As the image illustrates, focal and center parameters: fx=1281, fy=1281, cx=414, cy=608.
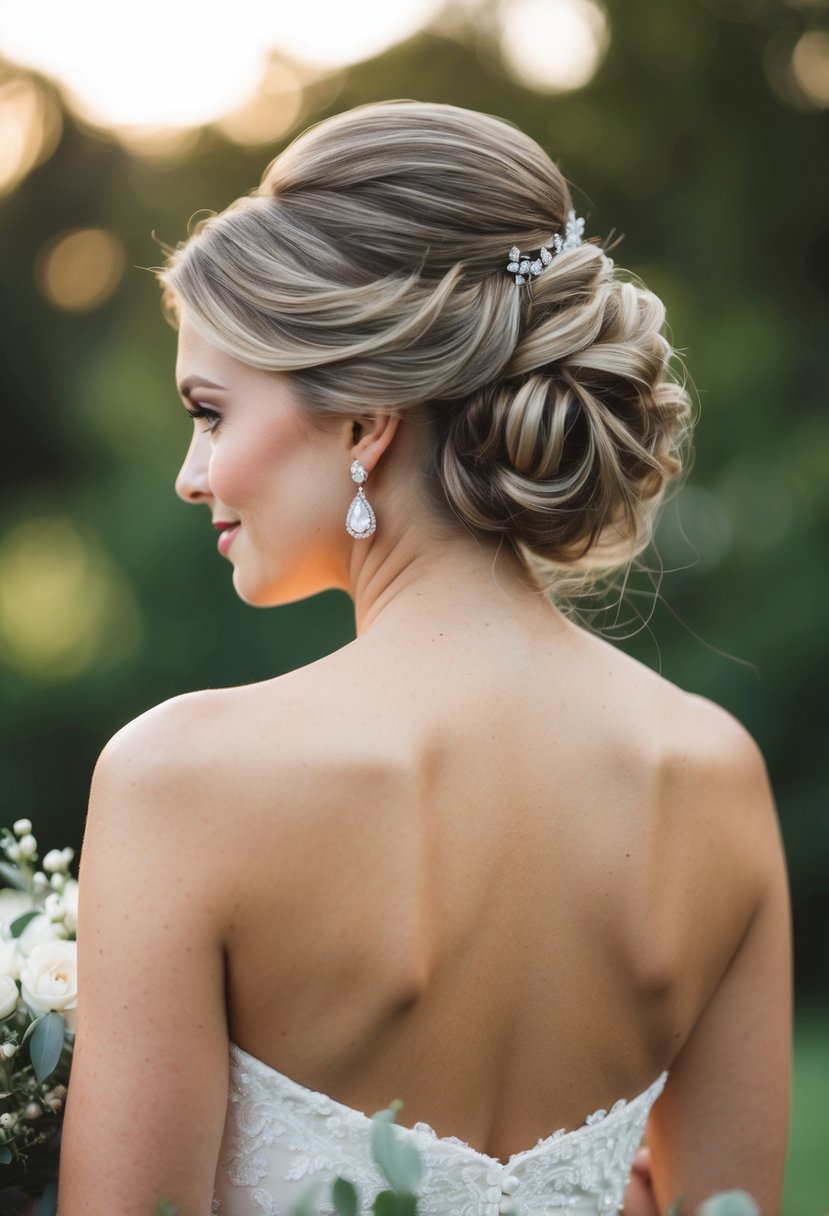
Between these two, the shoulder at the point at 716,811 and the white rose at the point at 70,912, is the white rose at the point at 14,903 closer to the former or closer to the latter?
the white rose at the point at 70,912

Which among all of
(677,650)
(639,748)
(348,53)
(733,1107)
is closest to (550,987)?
(639,748)

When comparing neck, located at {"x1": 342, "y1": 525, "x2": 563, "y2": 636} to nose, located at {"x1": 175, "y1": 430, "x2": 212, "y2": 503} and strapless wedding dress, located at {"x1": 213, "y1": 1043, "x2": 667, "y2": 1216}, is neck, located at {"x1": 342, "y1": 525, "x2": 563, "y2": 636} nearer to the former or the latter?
nose, located at {"x1": 175, "y1": 430, "x2": 212, "y2": 503}

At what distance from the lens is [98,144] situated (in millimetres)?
7270

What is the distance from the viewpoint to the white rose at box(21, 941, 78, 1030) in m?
2.01

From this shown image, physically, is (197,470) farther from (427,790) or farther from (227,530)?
(427,790)

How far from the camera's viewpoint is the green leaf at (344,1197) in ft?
3.89

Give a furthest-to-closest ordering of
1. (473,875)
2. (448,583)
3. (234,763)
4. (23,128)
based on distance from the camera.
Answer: (23,128) → (448,583) → (473,875) → (234,763)

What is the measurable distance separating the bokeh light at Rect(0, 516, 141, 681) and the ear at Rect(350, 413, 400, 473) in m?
4.91

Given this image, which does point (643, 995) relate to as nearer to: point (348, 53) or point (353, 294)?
point (353, 294)

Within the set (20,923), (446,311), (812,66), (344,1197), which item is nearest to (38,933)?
(20,923)

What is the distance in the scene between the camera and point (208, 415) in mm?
2113

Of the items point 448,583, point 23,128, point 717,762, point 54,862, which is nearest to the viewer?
point 448,583

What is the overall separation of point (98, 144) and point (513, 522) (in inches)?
243

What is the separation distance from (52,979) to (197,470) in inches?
34.2
